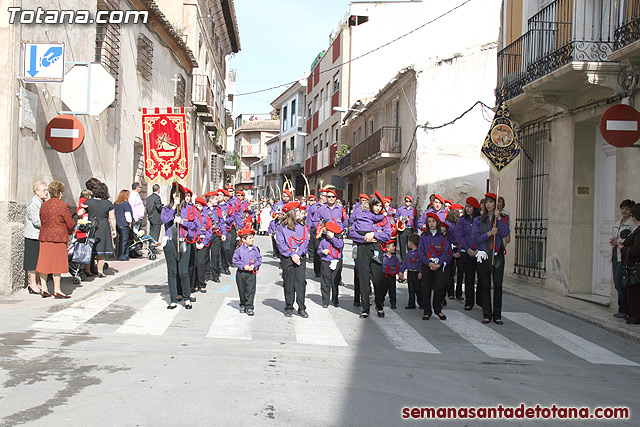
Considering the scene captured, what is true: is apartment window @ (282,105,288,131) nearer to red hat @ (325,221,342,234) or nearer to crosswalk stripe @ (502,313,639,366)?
red hat @ (325,221,342,234)

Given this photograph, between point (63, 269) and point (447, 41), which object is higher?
point (447, 41)

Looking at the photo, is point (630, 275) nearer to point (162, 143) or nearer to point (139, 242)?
point (162, 143)

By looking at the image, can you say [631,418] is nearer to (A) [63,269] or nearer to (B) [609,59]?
(B) [609,59]

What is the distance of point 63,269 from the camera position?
9672 millimetres

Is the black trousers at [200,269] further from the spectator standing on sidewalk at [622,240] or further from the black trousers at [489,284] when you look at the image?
the spectator standing on sidewalk at [622,240]

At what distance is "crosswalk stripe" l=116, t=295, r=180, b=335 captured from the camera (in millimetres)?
7797

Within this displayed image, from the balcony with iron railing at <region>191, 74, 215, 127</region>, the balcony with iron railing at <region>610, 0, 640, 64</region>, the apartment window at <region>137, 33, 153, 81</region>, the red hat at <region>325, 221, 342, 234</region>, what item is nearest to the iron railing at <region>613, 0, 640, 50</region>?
the balcony with iron railing at <region>610, 0, 640, 64</region>

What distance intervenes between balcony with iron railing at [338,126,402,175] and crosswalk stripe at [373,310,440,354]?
17966 millimetres

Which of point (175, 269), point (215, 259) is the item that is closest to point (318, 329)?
point (175, 269)

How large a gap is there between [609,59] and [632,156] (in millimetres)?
1603

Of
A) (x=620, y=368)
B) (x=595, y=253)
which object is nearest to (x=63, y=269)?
(x=620, y=368)

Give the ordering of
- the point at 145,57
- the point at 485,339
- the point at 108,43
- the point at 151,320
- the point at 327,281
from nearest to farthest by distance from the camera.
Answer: the point at 485,339 < the point at 151,320 < the point at 327,281 < the point at 108,43 < the point at 145,57

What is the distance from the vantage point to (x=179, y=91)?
24344 millimetres

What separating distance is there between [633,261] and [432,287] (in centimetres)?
288
